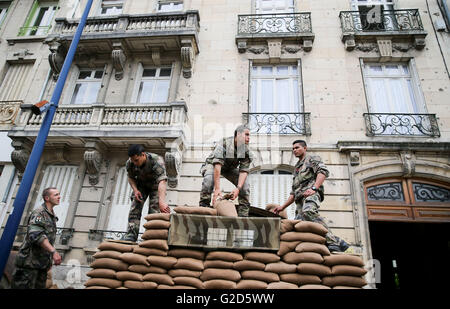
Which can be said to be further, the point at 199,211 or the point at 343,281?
the point at 199,211

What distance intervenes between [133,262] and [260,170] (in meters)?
5.16

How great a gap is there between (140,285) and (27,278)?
1.95 m

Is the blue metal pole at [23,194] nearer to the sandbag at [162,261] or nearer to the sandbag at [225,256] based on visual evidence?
the sandbag at [162,261]

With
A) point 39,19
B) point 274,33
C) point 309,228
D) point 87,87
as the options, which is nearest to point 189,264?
point 309,228

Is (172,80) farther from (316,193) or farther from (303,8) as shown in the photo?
(316,193)

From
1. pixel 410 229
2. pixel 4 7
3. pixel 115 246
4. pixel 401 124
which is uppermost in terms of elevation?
pixel 4 7

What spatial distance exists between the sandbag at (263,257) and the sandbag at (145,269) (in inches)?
39.9

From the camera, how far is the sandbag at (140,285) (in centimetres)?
309

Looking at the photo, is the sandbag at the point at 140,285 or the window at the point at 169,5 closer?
the sandbag at the point at 140,285

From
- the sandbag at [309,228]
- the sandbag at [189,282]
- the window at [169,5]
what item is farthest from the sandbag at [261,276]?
the window at [169,5]

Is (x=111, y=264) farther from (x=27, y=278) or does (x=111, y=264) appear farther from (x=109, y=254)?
(x=27, y=278)

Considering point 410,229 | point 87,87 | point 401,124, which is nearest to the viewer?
point 401,124

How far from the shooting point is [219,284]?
10.0ft
